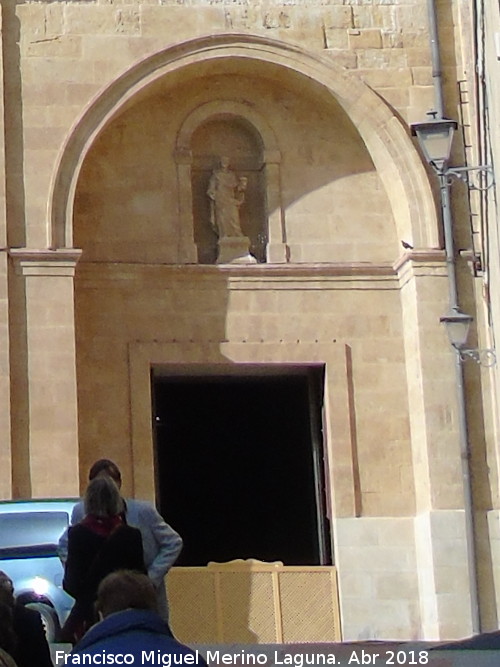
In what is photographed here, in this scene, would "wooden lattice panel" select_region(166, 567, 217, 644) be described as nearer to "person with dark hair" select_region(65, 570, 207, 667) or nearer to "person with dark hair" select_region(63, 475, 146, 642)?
"person with dark hair" select_region(63, 475, 146, 642)

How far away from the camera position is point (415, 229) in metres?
17.7

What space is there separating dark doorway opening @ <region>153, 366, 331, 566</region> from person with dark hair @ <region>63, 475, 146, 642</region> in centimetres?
1004

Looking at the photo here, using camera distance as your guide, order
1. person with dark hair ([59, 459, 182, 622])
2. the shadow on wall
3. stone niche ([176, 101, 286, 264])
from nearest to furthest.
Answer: person with dark hair ([59, 459, 182, 622]), the shadow on wall, stone niche ([176, 101, 286, 264])

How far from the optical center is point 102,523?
8.62m

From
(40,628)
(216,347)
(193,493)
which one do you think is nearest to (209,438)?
(193,493)

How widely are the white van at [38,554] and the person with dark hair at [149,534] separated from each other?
1971 mm

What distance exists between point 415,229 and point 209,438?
5.25m

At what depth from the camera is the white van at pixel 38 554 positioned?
36.3 feet

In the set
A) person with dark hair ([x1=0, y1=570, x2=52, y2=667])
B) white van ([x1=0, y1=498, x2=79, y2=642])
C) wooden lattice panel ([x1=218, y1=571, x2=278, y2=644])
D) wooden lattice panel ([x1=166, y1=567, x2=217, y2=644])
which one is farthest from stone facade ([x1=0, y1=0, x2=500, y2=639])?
person with dark hair ([x1=0, y1=570, x2=52, y2=667])

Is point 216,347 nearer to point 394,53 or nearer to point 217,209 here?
point 217,209

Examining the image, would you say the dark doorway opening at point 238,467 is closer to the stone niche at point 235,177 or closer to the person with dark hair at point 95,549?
the stone niche at point 235,177

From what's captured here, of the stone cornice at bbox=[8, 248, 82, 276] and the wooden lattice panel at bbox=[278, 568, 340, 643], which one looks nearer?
the wooden lattice panel at bbox=[278, 568, 340, 643]

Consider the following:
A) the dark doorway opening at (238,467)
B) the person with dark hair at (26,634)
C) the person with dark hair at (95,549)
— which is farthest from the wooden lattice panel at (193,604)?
the person with dark hair at (26,634)

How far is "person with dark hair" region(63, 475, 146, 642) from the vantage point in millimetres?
8281
